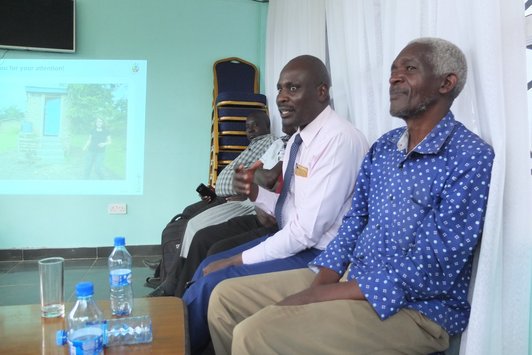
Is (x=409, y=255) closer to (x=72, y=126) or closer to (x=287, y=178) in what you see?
(x=287, y=178)

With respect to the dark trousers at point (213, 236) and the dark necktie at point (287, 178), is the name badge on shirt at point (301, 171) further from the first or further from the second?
the dark trousers at point (213, 236)

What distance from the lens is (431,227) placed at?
1.09 metres

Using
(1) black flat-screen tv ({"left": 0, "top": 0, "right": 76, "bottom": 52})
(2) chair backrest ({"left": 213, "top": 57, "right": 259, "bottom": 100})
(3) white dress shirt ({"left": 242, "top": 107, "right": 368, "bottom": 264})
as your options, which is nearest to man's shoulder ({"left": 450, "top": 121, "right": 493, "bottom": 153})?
(3) white dress shirt ({"left": 242, "top": 107, "right": 368, "bottom": 264})

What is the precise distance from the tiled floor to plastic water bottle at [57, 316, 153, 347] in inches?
69.2

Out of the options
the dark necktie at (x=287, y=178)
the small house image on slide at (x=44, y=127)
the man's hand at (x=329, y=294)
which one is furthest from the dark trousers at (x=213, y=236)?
the small house image on slide at (x=44, y=127)

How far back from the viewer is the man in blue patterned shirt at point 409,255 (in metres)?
1.06

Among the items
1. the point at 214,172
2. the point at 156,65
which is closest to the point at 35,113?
the point at 156,65

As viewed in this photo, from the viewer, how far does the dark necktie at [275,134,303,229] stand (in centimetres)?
179

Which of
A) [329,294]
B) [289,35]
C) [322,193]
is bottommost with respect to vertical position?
[329,294]

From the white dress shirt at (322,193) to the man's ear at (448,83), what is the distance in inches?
17.0

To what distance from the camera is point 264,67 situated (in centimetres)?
406

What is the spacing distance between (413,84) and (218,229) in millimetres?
1427

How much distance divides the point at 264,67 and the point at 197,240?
90.7 inches

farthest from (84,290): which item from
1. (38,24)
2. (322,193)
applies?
(38,24)
